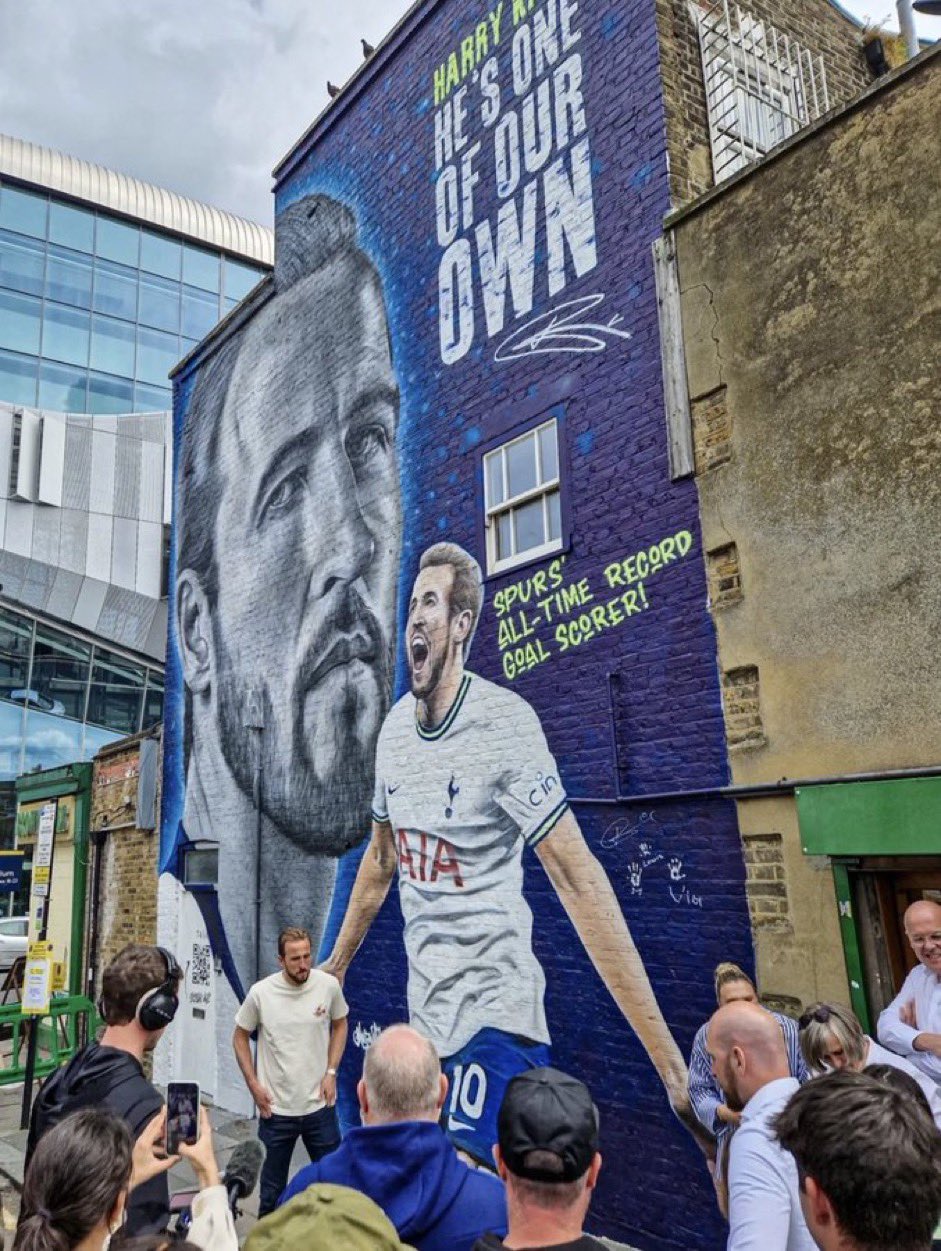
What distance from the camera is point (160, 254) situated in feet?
113

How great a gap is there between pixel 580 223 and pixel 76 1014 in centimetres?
1124

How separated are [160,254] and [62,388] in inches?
259

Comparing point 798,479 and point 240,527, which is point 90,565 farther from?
point 798,479

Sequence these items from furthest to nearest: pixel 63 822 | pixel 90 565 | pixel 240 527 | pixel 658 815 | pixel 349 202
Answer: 1. pixel 90 565
2. pixel 63 822
3. pixel 240 527
4. pixel 349 202
5. pixel 658 815

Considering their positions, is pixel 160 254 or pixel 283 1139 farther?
pixel 160 254

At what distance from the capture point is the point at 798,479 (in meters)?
5.94

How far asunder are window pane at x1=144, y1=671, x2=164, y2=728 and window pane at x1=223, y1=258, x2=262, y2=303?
1538 centimetres

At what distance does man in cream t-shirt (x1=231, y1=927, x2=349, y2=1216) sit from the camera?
5.97 meters

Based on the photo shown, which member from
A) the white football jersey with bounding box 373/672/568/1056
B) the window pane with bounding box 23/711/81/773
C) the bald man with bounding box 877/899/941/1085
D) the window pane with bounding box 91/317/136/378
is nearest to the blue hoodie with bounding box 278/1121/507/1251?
the bald man with bounding box 877/899/941/1085

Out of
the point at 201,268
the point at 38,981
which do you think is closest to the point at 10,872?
the point at 38,981

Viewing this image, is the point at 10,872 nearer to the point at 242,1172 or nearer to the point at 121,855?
the point at 121,855

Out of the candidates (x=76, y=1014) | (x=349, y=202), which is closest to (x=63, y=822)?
(x=76, y=1014)

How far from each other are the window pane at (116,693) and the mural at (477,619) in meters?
16.7
